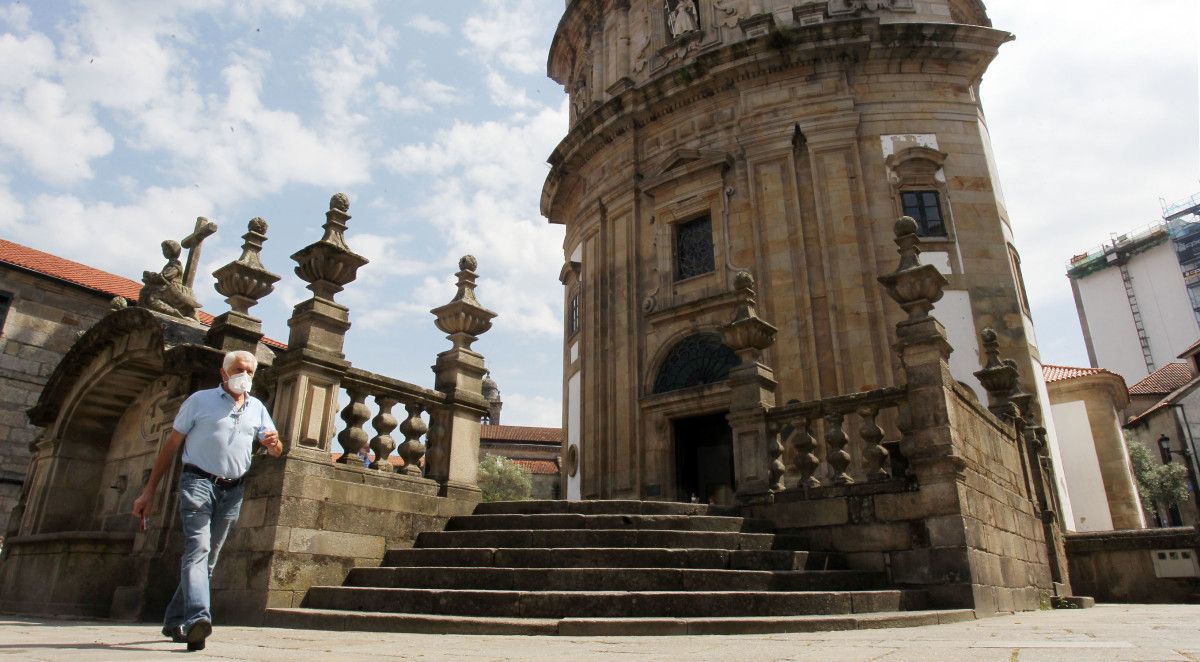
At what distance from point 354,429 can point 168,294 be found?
2.76 m

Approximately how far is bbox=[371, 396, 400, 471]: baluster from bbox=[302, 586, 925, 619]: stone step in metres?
1.78

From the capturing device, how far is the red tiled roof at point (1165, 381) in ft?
136

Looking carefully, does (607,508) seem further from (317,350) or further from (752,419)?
(317,350)

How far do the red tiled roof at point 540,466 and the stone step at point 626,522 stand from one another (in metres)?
40.4

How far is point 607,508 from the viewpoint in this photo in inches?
314

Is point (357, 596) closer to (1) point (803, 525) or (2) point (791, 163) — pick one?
(1) point (803, 525)

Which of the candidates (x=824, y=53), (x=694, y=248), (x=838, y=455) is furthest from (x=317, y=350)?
(x=824, y=53)

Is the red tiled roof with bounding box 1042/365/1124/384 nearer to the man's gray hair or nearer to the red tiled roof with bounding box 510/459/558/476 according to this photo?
the man's gray hair

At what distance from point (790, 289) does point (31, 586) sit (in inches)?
512

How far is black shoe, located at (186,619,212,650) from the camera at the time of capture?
12.3ft

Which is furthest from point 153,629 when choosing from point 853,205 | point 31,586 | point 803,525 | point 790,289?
point 853,205

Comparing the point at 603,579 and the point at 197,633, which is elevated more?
the point at 603,579

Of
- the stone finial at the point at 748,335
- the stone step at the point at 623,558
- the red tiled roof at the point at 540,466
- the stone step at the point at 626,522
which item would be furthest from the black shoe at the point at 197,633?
the red tiled roof at the point at 540,466

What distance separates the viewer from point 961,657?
11.0 feet
